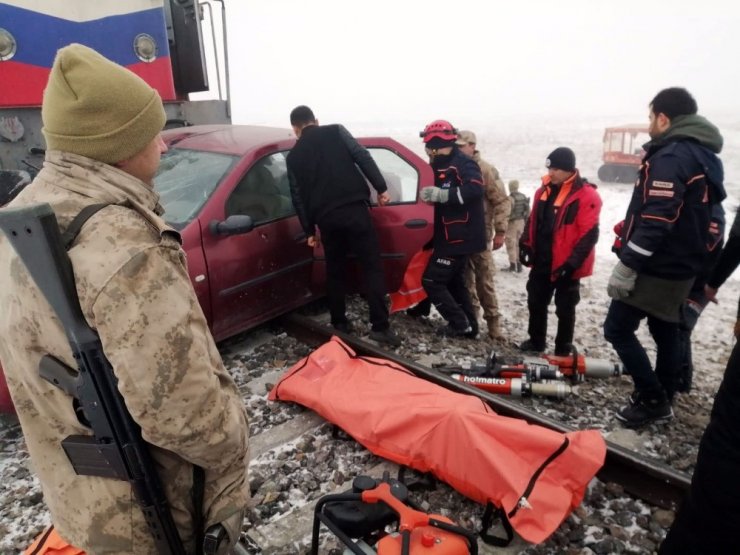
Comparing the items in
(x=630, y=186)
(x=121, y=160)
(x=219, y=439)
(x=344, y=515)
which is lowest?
(x=630, y=186)

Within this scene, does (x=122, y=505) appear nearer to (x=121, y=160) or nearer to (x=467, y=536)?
(x=121, y=160)

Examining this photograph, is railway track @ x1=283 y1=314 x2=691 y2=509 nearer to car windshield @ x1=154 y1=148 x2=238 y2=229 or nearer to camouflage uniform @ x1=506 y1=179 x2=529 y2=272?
car windshield @ x1=154 y1=148 x2=238 y2=229

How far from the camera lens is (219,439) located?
60.1 inches

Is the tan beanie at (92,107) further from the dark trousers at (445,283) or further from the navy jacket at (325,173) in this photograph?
the dark trousers at (445,283)

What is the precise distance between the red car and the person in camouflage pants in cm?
59

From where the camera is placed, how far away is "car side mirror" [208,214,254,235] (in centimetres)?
402

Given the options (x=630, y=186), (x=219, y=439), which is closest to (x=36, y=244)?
(x=219, y=439)

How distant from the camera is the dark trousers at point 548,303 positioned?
4441 millimetres

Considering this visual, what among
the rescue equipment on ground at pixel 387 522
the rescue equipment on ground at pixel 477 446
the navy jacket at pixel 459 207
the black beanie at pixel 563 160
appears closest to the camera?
the rescue equipment on ground at pixel 387 522

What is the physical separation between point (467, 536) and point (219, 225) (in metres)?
2.99

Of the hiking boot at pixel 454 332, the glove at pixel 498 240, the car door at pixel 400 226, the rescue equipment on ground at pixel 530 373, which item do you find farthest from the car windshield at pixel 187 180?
the glove at pixel 498 240

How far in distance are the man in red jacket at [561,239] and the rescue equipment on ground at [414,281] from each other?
0.97 m

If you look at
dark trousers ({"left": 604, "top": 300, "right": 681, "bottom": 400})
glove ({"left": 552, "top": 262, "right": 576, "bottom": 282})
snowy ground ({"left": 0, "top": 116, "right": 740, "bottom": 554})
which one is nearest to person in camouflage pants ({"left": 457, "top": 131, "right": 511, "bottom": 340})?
snowy ground ({"left": 0, "top": 116, "right": 740, "bottom": 554})

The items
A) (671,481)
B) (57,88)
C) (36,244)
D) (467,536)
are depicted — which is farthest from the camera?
(671,481)
